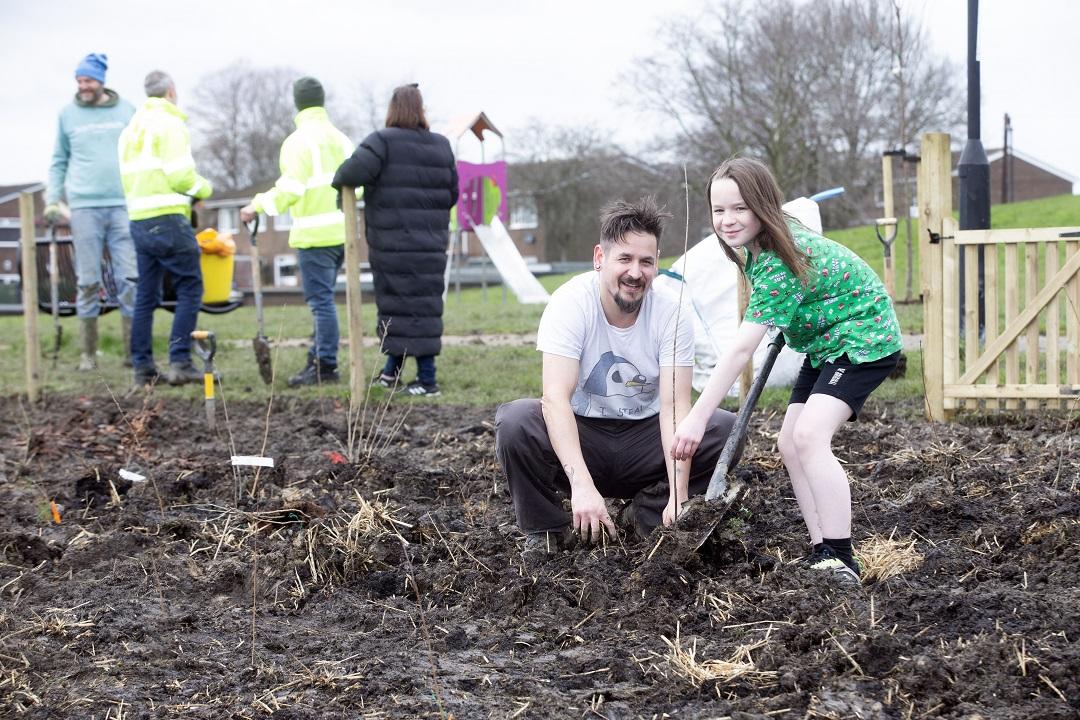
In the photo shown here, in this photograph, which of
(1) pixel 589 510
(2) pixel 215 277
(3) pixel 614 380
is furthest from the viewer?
(2) pixel 215 277

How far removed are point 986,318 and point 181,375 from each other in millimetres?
5595

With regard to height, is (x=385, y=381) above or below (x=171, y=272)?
below

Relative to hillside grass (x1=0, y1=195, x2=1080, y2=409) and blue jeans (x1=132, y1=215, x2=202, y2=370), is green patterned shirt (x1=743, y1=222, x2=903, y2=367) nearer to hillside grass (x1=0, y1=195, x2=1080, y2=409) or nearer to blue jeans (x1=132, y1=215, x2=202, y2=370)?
hillside grass (x1=0, y1=195, x2=1080, y2=409)

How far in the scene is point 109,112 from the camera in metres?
9.30

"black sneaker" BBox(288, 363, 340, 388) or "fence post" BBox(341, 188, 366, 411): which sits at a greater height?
"fence post" BBox(341, 188, 366, 411)

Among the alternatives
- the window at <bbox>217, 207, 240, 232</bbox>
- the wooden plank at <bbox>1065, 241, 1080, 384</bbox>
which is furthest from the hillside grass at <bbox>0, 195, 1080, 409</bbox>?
the window at <bbox>217, 207, 240, 232</bbox>

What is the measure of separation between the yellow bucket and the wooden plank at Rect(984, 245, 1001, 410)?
6473 millimetres

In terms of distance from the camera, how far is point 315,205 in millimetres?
7938

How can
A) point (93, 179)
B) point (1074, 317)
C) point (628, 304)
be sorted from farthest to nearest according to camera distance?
point (93, 179) → point (1074, 317) → point (628, 304)

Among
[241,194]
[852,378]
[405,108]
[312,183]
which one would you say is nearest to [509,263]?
[312,183]

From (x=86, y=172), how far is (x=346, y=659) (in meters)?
7.34

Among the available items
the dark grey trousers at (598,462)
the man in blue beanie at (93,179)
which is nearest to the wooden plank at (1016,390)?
the dark grey trousers at (598,462)

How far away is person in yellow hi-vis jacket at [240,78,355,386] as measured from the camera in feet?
25.9

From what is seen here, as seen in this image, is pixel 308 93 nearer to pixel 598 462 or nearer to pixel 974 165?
pixel 974 165
